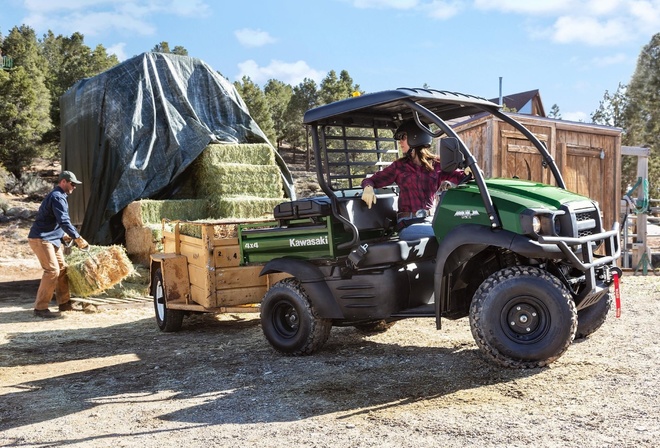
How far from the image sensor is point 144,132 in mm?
13328

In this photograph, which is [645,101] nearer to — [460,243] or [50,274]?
[50,274]

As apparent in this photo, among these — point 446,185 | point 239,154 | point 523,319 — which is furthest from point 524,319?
point 239,154

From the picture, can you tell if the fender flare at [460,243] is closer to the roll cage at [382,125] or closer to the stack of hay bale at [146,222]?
the roll cage at [382,125]

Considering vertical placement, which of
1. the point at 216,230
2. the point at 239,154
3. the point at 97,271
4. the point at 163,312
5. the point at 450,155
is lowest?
the point at 163,312

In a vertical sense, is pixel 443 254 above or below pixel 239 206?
below

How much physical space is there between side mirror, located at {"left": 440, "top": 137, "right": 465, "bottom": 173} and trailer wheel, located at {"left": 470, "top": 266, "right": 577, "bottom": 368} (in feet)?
2.86

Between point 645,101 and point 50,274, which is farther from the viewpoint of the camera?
point 645,101

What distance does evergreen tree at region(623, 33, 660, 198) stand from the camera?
3609cm

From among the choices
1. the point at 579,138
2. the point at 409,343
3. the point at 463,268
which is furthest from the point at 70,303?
the point at 579,138

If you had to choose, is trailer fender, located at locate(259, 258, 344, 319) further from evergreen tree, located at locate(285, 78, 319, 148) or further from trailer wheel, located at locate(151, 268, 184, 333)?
evergreen tree, located at locate(285, 78, 319, 148)

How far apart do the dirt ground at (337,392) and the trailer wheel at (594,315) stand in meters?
0.13

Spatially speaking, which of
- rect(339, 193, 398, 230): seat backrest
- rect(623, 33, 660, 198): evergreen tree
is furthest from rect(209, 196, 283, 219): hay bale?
rect(623, 33, 660, 198): evergreen tree

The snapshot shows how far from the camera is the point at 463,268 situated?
5.56 meters

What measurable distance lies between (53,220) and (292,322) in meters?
5.39
